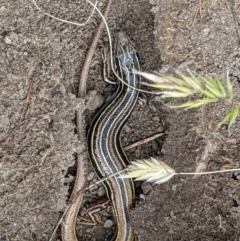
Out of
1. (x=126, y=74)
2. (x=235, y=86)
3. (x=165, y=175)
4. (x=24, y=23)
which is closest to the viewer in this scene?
(x=165, y=175)

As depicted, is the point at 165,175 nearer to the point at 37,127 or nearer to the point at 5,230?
the point at 37,127

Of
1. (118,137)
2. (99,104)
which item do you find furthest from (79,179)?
(99,104)

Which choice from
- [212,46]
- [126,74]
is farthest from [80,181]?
[212,46]

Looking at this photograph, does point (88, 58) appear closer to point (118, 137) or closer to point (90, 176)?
point (118, 137)

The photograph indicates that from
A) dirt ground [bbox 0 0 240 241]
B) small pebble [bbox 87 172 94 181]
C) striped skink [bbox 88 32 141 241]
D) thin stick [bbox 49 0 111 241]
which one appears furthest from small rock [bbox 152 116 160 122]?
small pebble [bbox 87 172 94 181]

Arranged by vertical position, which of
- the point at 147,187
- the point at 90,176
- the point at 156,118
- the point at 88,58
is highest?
the point at 88,58

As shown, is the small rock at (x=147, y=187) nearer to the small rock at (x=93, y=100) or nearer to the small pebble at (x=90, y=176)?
the small pebble at (x=90, y=176)
